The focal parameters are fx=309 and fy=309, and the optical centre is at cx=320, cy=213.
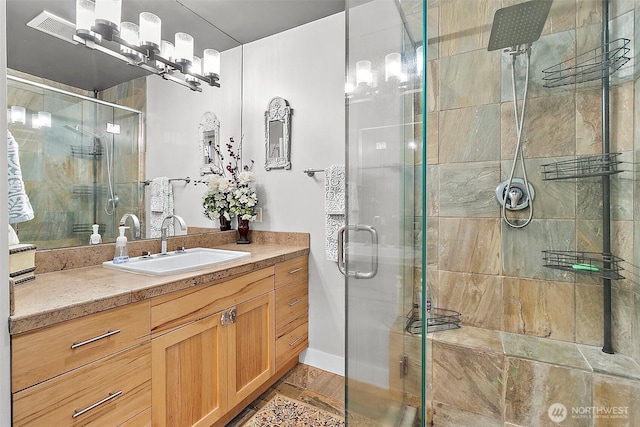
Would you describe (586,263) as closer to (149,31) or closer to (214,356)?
(214,356)

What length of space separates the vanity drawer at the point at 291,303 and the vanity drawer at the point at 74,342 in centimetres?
87

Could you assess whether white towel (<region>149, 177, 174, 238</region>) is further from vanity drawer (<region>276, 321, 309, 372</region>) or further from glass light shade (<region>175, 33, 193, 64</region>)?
vanity drawer (<region>276, 321, 309, 372</region>)

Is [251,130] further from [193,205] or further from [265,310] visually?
[265,310]

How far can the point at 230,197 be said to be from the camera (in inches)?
88.0

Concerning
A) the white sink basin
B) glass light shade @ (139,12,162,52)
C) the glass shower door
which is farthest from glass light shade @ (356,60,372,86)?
glass light shade @ (139,12,162,52)

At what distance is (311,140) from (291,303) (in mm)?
1133

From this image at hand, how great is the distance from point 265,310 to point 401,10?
64.2 inches

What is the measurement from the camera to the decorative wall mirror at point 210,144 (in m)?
2.20

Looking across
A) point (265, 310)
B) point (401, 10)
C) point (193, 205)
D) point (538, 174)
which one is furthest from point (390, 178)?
point (193, 205)

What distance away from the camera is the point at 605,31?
4.76ft

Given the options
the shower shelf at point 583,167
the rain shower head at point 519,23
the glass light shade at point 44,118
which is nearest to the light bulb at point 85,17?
the glass light shade at point 44,118

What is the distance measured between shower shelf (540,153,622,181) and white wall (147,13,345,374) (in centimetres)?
117

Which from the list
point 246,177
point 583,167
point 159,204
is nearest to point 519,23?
point 583,167

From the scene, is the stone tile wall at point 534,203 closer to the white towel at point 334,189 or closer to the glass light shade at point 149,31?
the white towel at point 334,189
